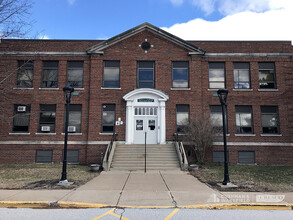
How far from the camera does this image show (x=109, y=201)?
22.5 feet

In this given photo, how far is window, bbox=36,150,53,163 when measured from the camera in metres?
16.7

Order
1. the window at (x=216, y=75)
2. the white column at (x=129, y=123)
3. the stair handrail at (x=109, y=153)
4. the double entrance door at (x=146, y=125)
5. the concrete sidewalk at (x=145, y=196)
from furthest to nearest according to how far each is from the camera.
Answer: the window at (x=216, y=75) < the double entrance door at (x=146, y=125) < the white column at (x=129, y=123) < the stair handrail at (x=109, y=153) < the concrete sidewalk at (x=145, y=196)

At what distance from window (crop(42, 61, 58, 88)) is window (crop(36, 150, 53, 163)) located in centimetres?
508

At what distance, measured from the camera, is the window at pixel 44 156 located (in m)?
16.7

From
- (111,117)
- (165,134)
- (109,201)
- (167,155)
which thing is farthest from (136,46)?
(109,201)

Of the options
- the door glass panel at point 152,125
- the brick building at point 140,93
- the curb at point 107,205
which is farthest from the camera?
the door glass panel at point 152,125

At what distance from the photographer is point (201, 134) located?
1516 cm

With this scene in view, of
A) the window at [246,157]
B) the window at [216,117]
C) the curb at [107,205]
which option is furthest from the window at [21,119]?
the window at [246,157]

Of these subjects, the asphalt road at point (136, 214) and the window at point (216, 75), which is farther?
the window at point (216, 75)

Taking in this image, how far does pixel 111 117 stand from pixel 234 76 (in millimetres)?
10214

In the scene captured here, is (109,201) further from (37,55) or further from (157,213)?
(37,55)

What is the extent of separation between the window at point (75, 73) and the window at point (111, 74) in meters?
2.00

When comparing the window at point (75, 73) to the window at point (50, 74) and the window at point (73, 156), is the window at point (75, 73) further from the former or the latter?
the window at point (73, 156)

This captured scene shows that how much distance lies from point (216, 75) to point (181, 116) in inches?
175
